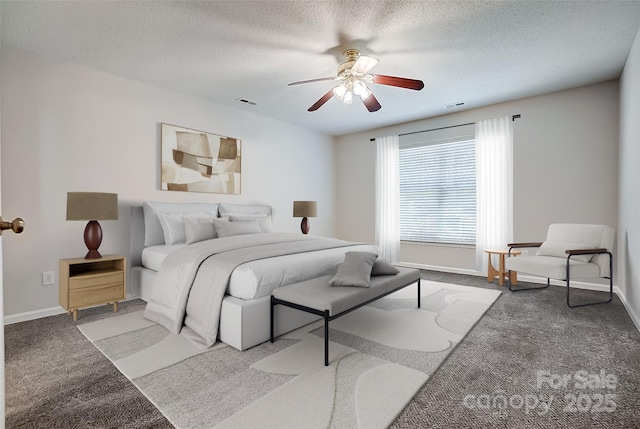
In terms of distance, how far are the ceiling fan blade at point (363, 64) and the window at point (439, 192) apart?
279 centimetres

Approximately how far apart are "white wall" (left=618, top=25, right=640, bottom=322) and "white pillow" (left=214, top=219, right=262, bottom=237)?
3873mm

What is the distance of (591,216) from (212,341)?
184 inches

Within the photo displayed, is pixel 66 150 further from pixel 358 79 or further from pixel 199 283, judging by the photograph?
pixel 358 79

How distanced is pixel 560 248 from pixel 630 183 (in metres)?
1.00

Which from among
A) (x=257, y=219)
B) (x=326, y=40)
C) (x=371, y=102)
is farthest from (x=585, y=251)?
(x=257, y=219)

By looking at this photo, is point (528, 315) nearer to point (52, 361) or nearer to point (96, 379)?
point (96, 379)

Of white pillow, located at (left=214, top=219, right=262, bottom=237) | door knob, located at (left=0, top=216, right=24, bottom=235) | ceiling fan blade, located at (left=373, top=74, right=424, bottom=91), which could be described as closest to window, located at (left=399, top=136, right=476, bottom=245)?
ceiling fan blade, located at (left=373, top=74, right=424, bottom=91)

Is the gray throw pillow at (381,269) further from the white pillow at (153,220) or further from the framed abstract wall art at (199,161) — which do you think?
the framed abstract wall art at (199,161)

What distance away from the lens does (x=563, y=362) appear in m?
2.16

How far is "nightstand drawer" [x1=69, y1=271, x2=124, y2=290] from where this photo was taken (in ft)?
9.64

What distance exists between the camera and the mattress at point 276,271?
240cm

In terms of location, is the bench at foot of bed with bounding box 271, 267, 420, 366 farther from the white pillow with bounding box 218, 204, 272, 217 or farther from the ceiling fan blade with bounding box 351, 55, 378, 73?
the white pillow with bounding box 218, 204, 272, 217

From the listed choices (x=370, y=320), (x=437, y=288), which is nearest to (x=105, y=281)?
(x=370, y=320)

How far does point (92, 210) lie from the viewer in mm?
2998
